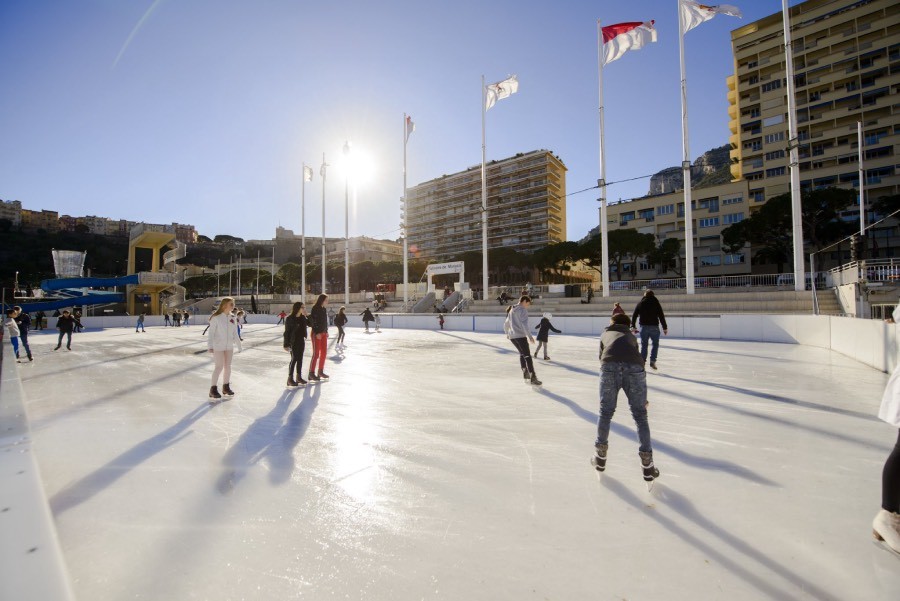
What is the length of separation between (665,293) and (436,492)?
25321 millimetres

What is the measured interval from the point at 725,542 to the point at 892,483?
3.32ft

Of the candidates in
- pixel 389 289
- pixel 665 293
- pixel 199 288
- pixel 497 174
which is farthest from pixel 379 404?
pixel 199 288

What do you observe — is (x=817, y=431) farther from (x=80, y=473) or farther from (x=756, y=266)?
(x=756, y=266)

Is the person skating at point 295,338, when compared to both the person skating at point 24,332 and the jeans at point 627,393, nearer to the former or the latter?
the jeans at point 627,393

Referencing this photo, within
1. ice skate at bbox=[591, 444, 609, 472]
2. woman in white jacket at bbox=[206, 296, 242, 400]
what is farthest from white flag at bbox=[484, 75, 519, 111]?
ice skate at bbox=[591, 444, 609, 472]

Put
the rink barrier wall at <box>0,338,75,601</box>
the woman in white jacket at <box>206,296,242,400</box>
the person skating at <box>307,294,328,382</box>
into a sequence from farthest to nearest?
the person skating at <box>307,294,328,382</box>
the woman in white jacket at <box>206,296,242,400</box>
the rink barrier wall at <box>0,338,75,601</box>

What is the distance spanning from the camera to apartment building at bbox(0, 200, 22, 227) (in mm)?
130375

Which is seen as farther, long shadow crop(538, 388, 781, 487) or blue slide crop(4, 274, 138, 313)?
blue slide crop(4, 274, 138, 313)

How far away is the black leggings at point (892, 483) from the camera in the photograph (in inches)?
91.2

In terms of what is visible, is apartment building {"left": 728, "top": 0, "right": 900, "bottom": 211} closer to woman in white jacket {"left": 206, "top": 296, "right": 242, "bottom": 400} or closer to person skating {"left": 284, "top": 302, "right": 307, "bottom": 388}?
person skating {"left": 284, "top": 302, "right": 307, "bottom": 388}

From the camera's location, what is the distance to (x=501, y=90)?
Result: 2427 centimetres

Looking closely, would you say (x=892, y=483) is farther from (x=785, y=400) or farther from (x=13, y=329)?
(x=13, y=329)

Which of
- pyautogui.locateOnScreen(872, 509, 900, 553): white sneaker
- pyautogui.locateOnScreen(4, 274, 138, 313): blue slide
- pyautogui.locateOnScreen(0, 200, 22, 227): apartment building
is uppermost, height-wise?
pyautogui.locateOnScreen(0, 200, 22, 227): apartment building

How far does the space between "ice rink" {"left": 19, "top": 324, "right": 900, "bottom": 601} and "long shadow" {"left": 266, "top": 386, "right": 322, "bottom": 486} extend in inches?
1.3
